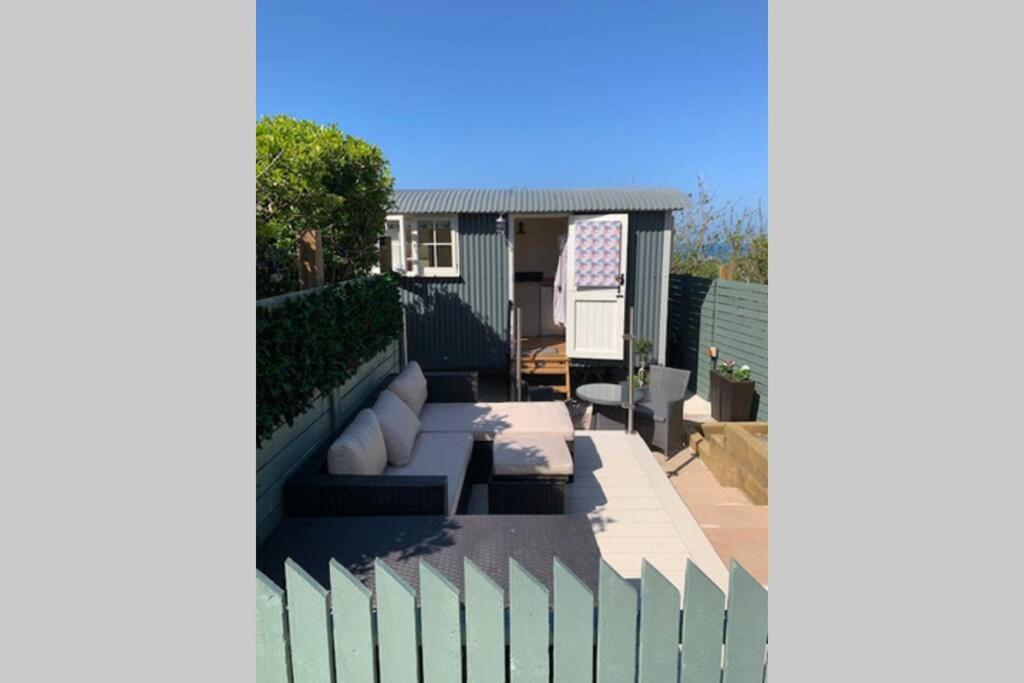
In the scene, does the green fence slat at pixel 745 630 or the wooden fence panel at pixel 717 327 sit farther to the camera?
the wooden fence panel at pixel 717 327

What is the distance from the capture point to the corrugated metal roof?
7586 millimetres

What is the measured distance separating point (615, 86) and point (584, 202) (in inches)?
79.4

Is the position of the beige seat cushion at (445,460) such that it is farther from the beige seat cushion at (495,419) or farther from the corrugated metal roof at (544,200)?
the corrugated metal roof at (544,200)

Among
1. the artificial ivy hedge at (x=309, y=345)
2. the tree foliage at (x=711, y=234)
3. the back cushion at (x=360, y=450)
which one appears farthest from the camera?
the tree foliage at (x=711, y=234)

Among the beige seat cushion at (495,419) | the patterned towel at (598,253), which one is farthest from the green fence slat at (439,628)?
the patterned towel at (598,253)

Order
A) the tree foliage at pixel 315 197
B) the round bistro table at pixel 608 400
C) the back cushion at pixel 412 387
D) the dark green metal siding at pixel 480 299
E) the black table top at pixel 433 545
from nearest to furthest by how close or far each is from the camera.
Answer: the black table top at pixel 433 545 → the tree foliage at pixel 315 197 → the back cushion at pixel 412 387 → the round bistro table at pixel 608 400 → the dark green metal siding at pixel 480 299

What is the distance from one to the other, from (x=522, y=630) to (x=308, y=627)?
0.57 meters

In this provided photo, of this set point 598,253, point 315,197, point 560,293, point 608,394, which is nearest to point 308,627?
point 315,197

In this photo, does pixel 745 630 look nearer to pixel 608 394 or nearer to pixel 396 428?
pixel 396 428

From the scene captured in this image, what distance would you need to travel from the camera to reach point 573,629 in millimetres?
1339

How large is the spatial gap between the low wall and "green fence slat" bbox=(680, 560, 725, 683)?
2118mm

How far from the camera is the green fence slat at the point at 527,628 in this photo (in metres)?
1.30

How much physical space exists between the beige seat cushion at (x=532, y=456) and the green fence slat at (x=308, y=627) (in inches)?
87.0

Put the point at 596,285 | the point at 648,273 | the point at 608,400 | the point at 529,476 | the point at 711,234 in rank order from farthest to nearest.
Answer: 1. the point at 711,234
2. the point at 648,273
3. the point at 596,285
4. the point at 608,400
5. the point at 529,476
